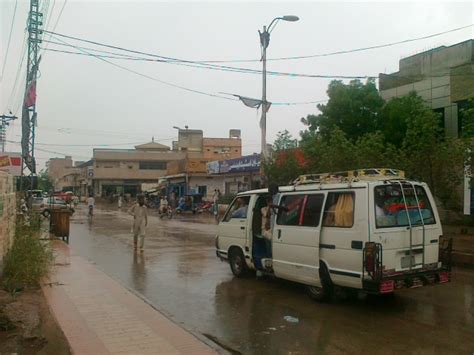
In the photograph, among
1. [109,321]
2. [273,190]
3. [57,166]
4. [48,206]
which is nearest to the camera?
[109,321]

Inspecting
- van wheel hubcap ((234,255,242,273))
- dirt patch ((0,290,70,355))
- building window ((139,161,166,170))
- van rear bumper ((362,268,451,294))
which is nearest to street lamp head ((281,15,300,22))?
van wheel hubcap ((234,255,242,273))

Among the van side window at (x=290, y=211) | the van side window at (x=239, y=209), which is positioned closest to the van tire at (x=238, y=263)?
the van side window at (x=239, y=209)

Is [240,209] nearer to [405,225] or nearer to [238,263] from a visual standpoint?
[238,263]

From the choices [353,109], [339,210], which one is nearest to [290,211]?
[339,210]

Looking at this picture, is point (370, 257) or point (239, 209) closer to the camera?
point (370, 257)

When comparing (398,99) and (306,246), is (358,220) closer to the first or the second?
(306,246)

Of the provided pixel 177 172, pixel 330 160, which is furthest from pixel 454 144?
pixel 177 172

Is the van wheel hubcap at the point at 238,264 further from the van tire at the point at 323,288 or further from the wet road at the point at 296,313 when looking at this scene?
the van tire at the point at 323,288

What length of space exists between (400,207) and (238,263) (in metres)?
4.12

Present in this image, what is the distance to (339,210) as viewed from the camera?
25.8 feet

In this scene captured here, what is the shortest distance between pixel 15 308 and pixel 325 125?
68.9 ft

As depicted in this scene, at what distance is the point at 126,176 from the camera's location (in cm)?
7862

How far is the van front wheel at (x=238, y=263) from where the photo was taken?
10.5 metres

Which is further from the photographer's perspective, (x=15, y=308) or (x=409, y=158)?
(x=409, y=158)
